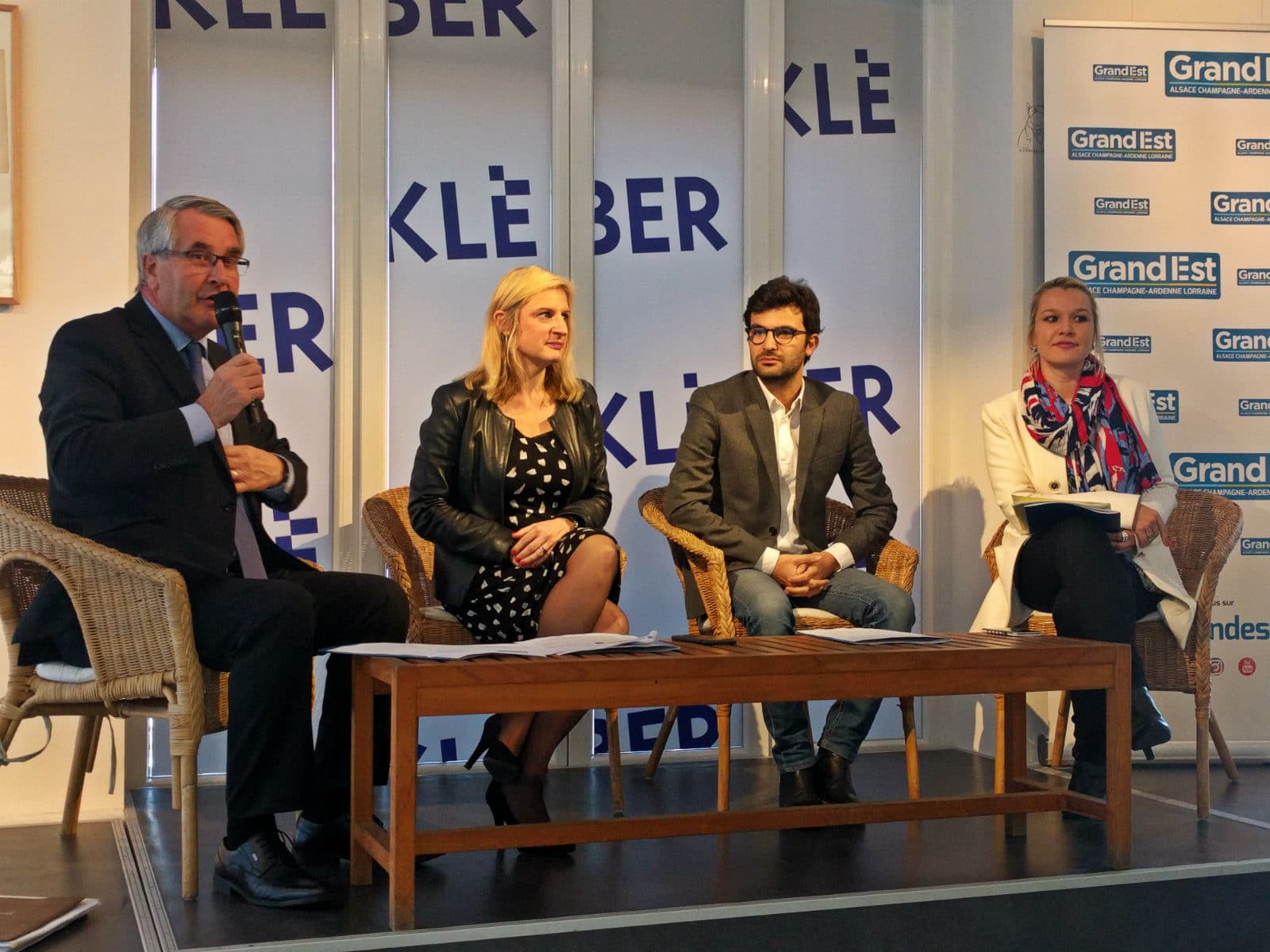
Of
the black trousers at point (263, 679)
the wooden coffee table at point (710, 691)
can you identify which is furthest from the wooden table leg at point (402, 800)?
the black trousers at point (263, 679)

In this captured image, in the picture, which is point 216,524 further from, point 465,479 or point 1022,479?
point 1022,479

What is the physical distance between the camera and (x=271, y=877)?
2.45 m

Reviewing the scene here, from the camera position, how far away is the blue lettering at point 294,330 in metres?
4.23

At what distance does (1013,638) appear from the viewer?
302 centimetres

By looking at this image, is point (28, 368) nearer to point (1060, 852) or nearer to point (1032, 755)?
point (1060, 852)

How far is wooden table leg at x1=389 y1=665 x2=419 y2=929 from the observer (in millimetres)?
2301

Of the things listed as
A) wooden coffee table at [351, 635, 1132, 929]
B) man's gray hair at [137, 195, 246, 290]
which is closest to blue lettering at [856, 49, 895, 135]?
wooden coffee table at [351, 635, 1132, 929]

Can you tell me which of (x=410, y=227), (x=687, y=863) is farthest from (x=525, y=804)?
(x=410, y=227)

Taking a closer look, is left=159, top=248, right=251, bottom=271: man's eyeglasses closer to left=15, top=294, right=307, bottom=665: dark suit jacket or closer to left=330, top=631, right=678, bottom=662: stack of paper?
left=15, top=294, right=307, bottom=665: dark suit jacket

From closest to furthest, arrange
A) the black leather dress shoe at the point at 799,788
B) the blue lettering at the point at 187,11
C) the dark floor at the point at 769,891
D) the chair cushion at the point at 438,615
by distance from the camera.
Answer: the dark floor at the point at 769,891, the black leather dress shoe at the point at 799,788, the chair cushion at the point at 438,615, the blue lettering at the point at 187,11

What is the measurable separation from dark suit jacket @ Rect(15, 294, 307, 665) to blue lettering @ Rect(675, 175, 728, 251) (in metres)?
2.22

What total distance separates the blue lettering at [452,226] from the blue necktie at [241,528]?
5.18ft

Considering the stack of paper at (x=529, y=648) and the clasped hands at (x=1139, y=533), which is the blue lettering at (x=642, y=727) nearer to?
the clasped hands at (x=1139, y=533)

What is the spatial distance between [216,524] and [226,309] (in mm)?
443
